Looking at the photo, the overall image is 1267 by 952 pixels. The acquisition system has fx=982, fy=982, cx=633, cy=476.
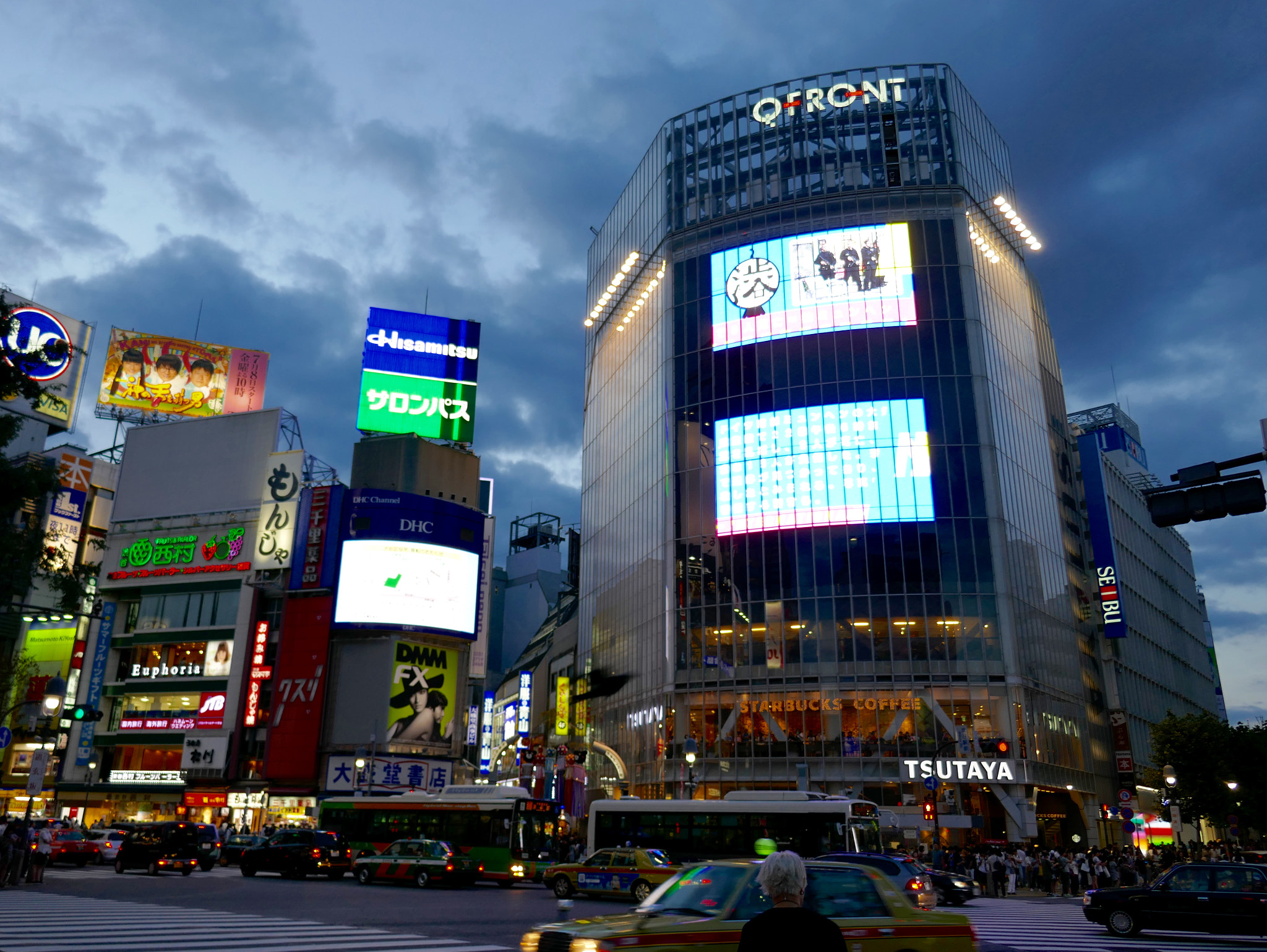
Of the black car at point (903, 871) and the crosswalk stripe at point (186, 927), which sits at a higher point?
the black car at point (903, 871)

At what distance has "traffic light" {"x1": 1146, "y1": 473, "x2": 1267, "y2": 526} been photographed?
13.5 m

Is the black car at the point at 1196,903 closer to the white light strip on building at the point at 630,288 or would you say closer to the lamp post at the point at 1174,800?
the lamp post at the point at 1174,800

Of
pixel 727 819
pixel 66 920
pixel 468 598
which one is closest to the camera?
pixel 66 920

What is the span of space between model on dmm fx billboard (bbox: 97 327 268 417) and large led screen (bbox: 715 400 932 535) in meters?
39.5

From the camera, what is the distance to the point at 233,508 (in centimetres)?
6694

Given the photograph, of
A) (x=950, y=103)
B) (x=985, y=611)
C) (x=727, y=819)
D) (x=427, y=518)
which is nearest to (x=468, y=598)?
(x=427, y=518)

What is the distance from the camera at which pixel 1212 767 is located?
5819cm

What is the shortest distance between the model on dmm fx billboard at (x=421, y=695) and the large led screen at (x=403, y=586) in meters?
2.08

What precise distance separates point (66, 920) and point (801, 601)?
4478 cm

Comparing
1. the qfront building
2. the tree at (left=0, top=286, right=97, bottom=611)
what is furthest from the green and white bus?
the qfront building

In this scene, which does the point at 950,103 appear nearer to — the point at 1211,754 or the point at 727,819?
the point at 1211,754

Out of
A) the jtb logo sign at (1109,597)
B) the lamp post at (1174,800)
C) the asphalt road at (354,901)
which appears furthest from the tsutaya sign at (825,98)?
the asphalt road at (354,901)

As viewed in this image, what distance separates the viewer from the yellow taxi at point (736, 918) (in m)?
9.26

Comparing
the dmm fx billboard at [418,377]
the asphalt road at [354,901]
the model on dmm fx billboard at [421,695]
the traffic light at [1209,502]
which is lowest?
the asphalt road at [354,901]
